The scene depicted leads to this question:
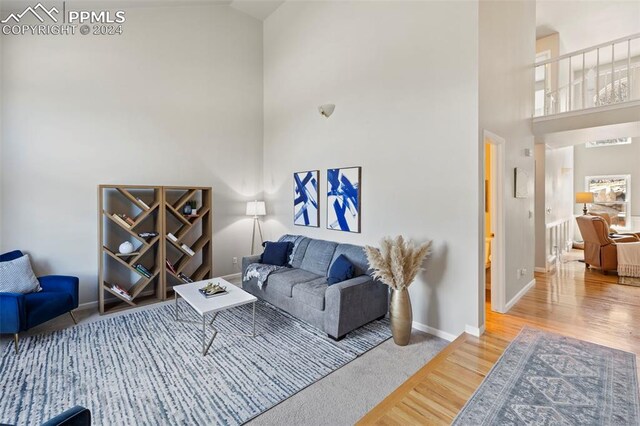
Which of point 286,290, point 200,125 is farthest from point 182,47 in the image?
point 286,290

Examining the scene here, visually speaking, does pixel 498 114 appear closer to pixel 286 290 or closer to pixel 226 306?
pixel 286 290

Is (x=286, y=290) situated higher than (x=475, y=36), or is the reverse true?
(x=475, y=36)

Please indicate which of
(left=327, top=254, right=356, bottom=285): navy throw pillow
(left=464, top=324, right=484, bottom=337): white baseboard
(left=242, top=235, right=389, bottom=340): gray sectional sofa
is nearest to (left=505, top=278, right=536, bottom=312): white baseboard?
(left=464, top=324, right=484, bottom=337): white baseboard

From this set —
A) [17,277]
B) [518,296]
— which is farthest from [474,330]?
[17,277]

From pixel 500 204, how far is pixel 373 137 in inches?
67.2

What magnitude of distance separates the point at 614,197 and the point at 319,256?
888 cm

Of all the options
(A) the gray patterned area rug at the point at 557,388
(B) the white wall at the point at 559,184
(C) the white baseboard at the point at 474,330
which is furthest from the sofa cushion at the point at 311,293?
(B) the white wall at the point at 559,184

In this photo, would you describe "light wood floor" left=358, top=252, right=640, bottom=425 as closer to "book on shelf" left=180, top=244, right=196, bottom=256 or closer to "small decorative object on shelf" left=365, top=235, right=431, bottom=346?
"small decorative object on shelf" left=365, top=235, right=431, bottom=346

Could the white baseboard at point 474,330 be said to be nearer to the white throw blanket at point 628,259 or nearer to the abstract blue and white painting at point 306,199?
the abstract blue and white painting at point 306,199

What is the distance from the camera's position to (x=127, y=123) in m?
4.24

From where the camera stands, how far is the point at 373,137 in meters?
3.78

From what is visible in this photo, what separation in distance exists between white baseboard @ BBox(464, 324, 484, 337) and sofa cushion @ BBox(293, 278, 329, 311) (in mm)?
1480

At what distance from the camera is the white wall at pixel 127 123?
11.7 feet

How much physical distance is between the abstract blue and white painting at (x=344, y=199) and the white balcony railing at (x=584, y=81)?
3.50 metres
